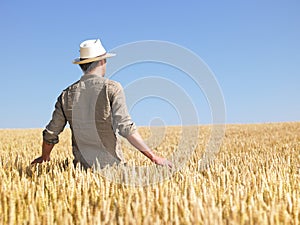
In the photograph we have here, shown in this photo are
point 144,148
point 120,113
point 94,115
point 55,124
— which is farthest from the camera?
point 55,124

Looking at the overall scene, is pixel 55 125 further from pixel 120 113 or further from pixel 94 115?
pixel 120 113

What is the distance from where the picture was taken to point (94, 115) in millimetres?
4215

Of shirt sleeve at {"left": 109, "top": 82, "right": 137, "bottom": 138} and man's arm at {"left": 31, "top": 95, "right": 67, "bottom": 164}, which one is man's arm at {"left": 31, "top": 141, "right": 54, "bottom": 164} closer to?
man's arm at {"left": 31, "top": 95, "right": 67, "bottom": 164}

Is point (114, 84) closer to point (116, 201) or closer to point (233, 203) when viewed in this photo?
point (116, 201)

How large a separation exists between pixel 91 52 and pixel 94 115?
2.16 ft

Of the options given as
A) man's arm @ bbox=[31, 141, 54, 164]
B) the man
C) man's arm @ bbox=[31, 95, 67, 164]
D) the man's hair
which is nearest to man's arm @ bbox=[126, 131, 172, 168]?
the man

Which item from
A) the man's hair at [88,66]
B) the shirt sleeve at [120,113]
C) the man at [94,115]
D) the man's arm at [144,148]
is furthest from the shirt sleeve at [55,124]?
Answer: the man's arm at [144,148]

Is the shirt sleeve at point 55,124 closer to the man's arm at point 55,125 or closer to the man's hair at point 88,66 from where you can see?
the man's arm at point 55,125

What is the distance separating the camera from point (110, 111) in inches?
164

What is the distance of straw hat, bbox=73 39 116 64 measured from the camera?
4.10 meters

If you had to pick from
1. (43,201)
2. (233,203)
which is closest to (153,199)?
(233,203)

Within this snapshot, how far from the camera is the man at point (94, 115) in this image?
158 inches

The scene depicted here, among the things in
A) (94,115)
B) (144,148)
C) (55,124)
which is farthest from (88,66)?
(144,148)

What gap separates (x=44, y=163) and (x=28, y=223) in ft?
6.74
